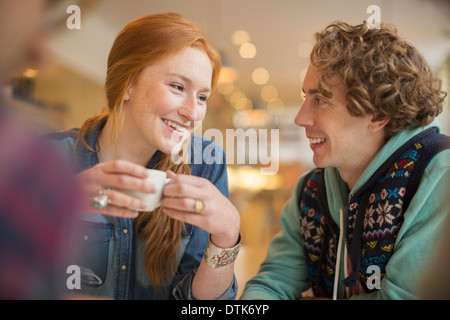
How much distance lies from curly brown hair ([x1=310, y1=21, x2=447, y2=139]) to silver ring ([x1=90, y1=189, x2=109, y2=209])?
1.68 feet

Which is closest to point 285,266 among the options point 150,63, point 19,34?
point 150,63

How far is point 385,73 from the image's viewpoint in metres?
0.87

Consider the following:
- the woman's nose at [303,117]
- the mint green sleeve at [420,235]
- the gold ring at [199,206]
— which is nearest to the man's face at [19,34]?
the gold ring at [199,206]

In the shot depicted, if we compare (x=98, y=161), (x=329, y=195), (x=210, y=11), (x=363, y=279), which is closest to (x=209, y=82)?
(x=210, y=11)

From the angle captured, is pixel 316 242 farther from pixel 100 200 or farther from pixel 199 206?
pixel 100 200

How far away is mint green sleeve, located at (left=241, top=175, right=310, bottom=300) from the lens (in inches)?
39.1

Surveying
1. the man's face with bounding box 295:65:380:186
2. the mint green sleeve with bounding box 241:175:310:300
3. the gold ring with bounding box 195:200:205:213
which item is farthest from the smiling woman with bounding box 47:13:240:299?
the man's face with bounding box 295:65:380:186

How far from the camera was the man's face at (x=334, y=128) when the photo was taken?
90 cm

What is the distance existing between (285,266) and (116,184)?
1.70 feet

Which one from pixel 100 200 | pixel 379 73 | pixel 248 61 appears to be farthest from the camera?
pixel 248 61

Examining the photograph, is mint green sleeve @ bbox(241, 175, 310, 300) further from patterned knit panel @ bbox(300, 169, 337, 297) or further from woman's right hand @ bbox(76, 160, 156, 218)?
woman's right hand @ bbox(76, 160, 156, 218)

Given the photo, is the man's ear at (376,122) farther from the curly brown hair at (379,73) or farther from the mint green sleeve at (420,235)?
the mint green sleeve at (420,235)

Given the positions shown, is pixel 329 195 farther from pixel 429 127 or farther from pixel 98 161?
A: pixel 98 161

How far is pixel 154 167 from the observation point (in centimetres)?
85
